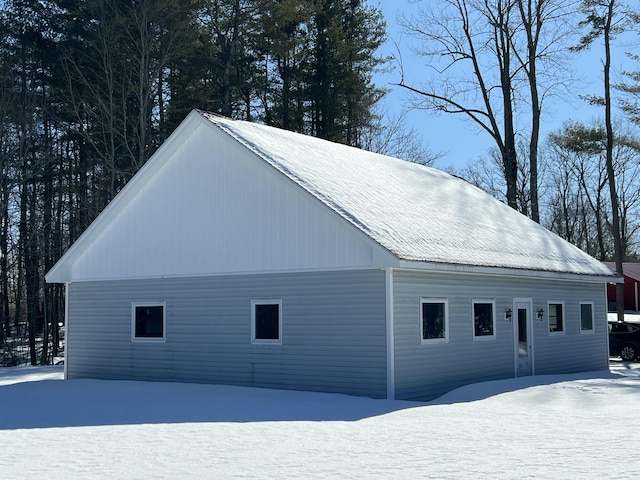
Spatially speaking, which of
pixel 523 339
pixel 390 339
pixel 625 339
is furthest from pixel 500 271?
pixel 625 339

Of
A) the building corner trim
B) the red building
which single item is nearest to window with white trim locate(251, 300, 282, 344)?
the building corner trim

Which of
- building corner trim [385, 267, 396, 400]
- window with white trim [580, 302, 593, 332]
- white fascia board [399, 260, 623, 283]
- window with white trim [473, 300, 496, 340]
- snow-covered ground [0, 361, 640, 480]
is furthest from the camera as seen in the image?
window with white trim [580, 302, 593, 332]

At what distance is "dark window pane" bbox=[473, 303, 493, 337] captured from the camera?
60.3ft

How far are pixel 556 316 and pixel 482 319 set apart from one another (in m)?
4.22

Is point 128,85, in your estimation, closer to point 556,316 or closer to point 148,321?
point 148,321

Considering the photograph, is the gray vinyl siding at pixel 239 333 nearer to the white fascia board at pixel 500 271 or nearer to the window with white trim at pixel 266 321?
the window with white trim at pixel 266 321

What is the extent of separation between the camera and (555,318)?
21891mm

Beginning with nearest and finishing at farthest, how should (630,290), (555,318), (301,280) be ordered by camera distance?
(301,280), (555,318), (630,290)

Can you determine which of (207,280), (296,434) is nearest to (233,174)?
(207,280)

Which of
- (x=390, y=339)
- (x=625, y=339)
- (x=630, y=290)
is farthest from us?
(x=630, y=290)

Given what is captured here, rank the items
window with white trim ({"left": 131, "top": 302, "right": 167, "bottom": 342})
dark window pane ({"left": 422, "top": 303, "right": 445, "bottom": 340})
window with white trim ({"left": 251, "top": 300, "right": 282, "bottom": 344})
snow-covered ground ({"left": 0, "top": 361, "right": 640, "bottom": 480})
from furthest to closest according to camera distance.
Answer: window with white trim ({"left": 131, "top": 302, "right": 167, "bottom": 342})
window with white trim ({"left": 251, "top": 300, "right": 282, "bottom": 344})
dark window pane ({"left": 422, "top": 303, "right": 445, "bottom": 340})
snow-covered ground ({"left": 0, "top": 361, "right": 640, "bottom": 480})

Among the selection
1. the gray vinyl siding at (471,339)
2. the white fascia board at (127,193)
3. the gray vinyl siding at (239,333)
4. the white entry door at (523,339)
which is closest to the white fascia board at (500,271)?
the gray vinyl siding at (471,339)

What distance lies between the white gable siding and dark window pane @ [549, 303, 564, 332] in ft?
26.4

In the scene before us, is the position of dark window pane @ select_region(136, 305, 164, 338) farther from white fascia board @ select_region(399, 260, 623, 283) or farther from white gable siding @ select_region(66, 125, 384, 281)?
white fascia board @ select_region(399, 260, 623, 283)
